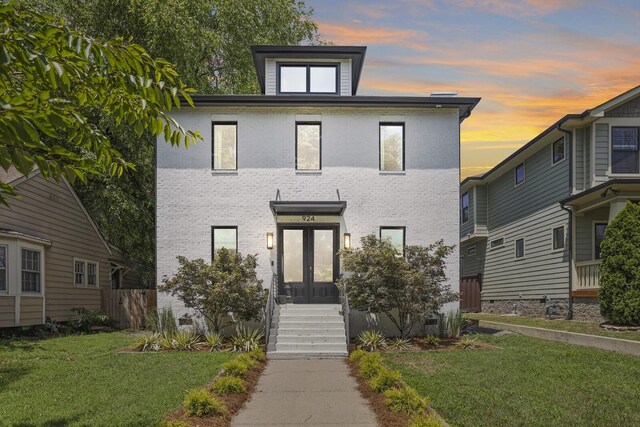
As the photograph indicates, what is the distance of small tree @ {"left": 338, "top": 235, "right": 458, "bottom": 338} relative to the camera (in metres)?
15.1

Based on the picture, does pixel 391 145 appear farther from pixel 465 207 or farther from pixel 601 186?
pixel 465 207

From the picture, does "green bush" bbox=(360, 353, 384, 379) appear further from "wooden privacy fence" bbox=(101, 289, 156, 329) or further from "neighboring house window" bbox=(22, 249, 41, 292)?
"wooden privacy fence" bbox=(101, 289, 156, 329)

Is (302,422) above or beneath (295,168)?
beneath

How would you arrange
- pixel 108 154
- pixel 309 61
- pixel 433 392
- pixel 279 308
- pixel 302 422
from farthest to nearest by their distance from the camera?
pixel 309 61 → pixel 279 308 → pixel 433 392 → pixel 302 422 → pixel 108 154

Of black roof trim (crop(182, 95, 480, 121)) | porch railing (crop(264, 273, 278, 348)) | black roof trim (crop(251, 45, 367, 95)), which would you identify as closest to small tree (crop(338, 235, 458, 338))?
porch railing (crop(264, 273, 278, 348))

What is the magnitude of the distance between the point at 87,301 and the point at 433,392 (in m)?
18.0

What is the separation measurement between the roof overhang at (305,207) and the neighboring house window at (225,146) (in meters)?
1.84

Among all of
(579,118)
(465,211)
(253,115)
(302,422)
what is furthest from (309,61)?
(465,211)

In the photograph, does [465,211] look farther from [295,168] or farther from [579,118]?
[295,168]

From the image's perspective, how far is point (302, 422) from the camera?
7.90 meters

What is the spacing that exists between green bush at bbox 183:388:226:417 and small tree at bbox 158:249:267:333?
7156mm

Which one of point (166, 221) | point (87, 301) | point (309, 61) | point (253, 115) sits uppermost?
point (309, 61)

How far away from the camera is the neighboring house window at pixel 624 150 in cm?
2002

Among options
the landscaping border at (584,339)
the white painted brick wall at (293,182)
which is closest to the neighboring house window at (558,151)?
the white painted brick wall at (293,182)
